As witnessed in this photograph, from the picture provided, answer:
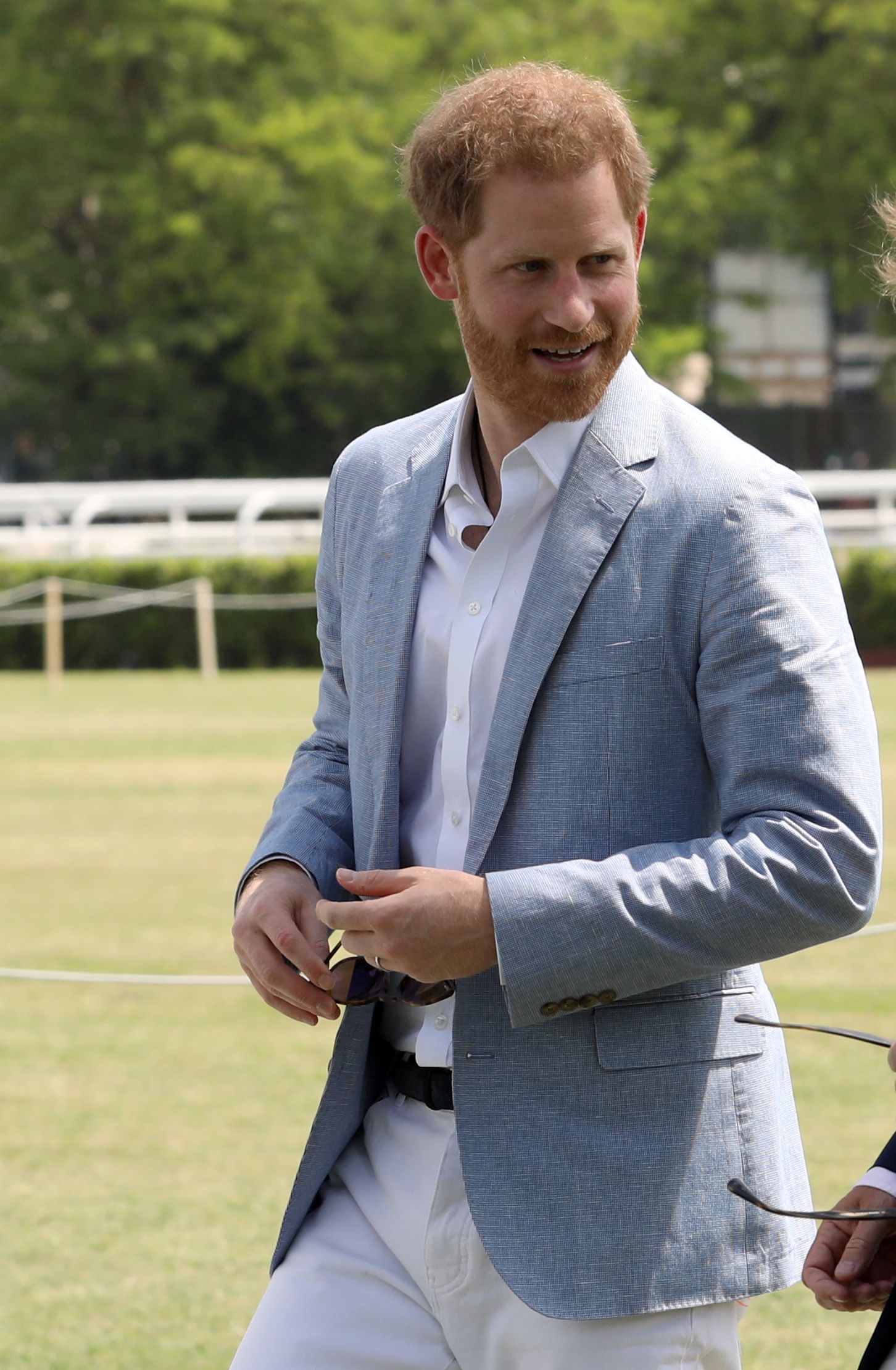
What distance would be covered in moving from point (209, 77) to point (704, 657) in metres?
35.2

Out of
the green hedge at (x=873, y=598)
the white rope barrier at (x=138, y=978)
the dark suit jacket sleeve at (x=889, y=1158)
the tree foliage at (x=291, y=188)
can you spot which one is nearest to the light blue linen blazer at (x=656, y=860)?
the dark suit jacket sleeve at (x=889, y=1158)

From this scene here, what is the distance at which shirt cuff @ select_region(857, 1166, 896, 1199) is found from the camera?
2279 millimetres

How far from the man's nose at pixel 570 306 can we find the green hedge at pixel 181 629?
2083 cm

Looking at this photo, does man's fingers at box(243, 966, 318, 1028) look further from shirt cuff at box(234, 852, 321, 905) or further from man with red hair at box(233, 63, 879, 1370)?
shirt cuff at box(234, 852, 321, 905)

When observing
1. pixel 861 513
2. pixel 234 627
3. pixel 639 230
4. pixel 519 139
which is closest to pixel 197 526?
pixel 234 627

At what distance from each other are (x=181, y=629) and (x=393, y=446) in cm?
2086

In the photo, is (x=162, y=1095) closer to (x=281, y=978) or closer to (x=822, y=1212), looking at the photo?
(x=281, y=978)

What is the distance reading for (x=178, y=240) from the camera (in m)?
35.7

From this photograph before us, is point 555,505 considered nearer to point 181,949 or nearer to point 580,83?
point 580,83

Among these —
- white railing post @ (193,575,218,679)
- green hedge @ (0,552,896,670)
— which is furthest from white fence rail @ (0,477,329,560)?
white railing post @ (193,575,218,679)

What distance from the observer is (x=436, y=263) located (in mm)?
2463

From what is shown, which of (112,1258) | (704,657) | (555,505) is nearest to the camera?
(704,657)

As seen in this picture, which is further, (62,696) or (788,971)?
(62,696)

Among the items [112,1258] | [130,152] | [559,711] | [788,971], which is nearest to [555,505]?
[559,711]
